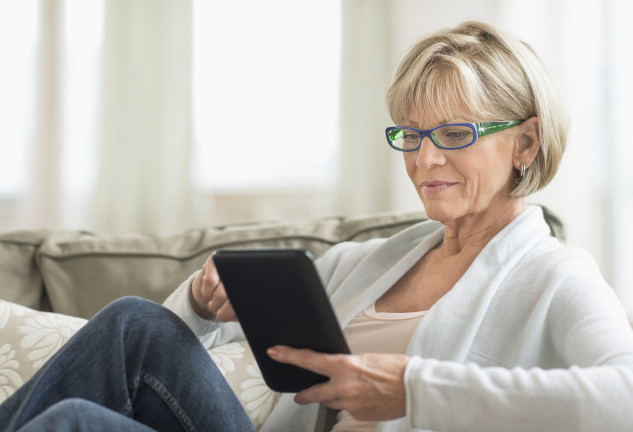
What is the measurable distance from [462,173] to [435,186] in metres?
0.05

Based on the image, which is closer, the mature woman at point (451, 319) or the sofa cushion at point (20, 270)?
the mature woman at point (451, 319)

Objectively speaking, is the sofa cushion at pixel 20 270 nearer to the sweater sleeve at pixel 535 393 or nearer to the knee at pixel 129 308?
the knee at pixel 129 308

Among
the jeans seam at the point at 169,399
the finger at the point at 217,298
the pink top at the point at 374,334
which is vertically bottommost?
the jeans seam at the point at 169,399

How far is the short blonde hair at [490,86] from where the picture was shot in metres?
1.28

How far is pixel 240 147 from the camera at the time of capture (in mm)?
3115

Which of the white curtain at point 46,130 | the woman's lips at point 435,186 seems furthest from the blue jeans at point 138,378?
the white curtain at point 46,130

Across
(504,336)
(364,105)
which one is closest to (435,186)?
(504,336)

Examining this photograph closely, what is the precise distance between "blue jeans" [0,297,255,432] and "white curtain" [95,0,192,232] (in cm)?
191

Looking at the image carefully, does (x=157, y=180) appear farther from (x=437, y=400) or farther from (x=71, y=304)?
(x=437, y=400)

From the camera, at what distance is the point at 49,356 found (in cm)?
156

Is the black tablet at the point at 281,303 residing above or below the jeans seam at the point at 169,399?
above

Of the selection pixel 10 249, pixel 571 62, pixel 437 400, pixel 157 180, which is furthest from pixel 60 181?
pixel 437 400

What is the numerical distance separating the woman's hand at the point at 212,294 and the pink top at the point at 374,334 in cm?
22

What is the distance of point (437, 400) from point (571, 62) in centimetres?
195
